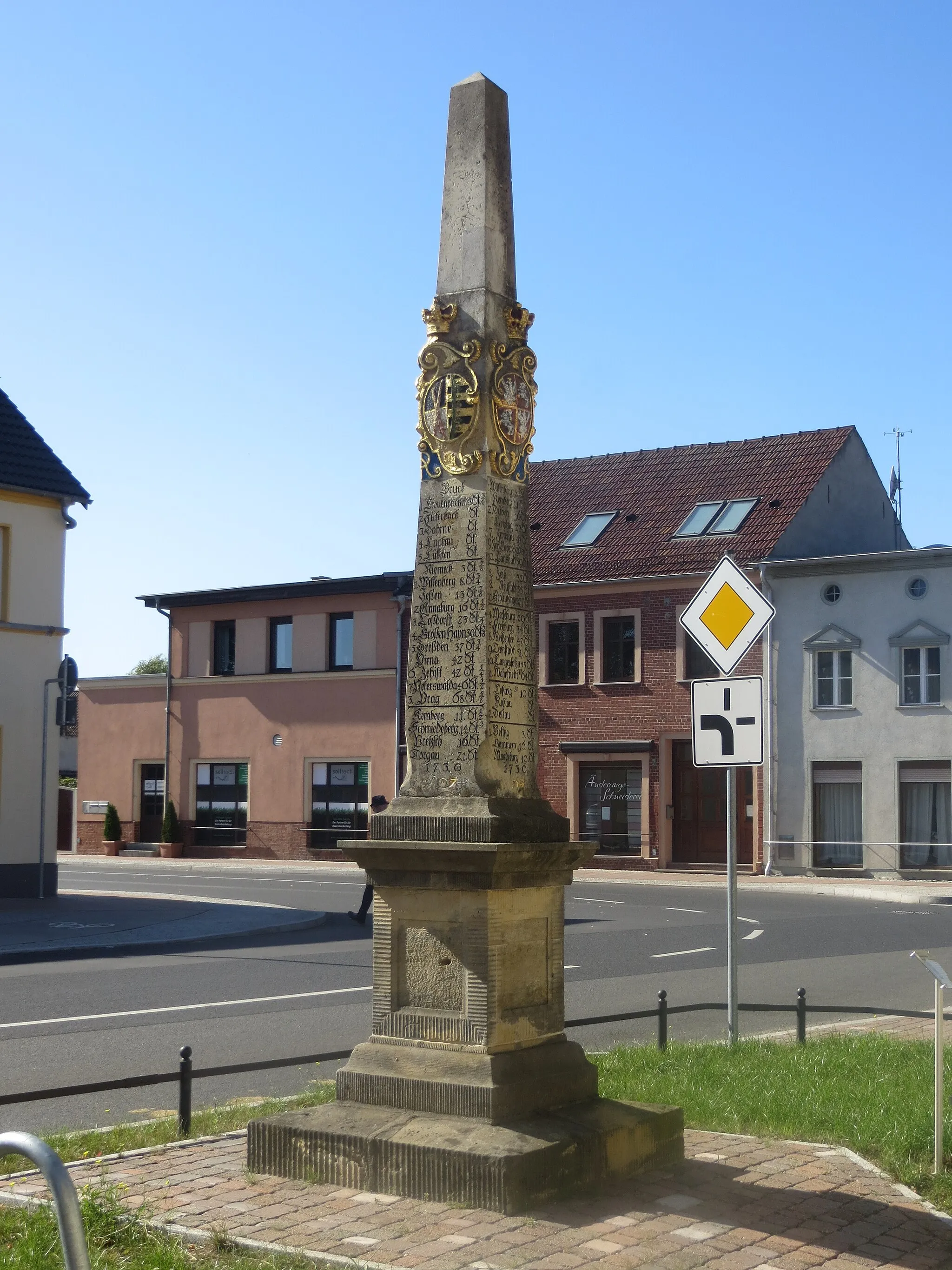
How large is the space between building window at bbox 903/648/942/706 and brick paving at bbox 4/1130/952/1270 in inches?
1185

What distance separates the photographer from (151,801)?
1870 inches


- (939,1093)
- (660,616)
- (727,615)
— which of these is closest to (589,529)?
(660,616)

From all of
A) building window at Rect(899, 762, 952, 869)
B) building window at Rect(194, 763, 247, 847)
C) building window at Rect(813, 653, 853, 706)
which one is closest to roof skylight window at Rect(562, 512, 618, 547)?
building window at Rect(813, 653, 853, 706)

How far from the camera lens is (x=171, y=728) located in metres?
47.2

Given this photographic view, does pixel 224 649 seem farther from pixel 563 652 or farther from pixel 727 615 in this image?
pixel 727 615

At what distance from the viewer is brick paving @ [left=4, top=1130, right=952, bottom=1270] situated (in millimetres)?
5535

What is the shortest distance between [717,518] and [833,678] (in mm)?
5472

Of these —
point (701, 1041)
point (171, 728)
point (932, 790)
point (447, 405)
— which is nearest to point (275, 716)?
point (171, 728)

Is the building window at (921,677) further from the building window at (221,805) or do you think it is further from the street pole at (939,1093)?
the street pole at (939,1093)

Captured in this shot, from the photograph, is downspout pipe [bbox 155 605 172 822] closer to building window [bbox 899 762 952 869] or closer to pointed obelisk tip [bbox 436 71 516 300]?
building window [bbox 899 762 952 869]

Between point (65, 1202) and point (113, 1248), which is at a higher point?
point (65, 1202)

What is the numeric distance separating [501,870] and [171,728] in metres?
41.6

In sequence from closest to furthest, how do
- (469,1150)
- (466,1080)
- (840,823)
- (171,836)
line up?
(469,1150)
(466,1080)
(840,823)
(171,836)

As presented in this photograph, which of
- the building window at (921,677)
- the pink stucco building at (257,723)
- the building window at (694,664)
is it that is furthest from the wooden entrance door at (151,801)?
the building window at (921,677)
